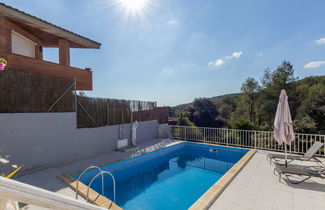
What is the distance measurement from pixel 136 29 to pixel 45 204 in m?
9.24

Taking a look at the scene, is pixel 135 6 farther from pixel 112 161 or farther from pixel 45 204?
pixel 45 204

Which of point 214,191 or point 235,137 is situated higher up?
point 235,137

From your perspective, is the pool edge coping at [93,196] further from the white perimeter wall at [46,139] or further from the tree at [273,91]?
the tree at [273,91]

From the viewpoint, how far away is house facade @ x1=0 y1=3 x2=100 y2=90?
5.79m

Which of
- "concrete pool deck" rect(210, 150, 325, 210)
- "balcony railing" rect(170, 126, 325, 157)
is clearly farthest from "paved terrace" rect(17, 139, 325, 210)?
"balcony railing" rect(170, 126, 325, 157)

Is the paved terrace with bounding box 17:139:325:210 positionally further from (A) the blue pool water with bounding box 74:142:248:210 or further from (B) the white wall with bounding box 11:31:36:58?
(B) the white wall with bounding box 11:31:36:58

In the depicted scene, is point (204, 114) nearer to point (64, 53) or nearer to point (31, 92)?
point (64, 53)

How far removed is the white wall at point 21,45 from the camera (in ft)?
22.4

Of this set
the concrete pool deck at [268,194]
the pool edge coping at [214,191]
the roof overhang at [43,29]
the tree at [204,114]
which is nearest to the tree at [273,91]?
the tree at [204,114]

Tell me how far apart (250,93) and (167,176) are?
669 inches

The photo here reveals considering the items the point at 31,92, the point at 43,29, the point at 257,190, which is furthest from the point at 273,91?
the point at 31,92

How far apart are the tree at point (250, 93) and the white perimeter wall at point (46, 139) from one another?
1731 centimetres

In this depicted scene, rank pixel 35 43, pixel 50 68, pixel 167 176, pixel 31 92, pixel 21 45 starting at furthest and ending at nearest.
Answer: pixel 35 43
pixel 21 45
pixel 50 68
pixel 167 176
pixel 31 92

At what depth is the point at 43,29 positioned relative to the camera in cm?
697
